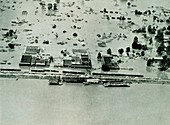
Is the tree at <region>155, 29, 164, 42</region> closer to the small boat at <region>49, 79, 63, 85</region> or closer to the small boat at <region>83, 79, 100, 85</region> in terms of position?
the small boat at <region>83, 79, 100, 85</region>

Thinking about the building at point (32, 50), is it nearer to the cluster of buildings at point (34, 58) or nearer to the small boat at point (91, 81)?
the cluster of buildings at point (34, 58)

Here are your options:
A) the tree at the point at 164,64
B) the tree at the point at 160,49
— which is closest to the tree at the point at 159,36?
the tree at the point at 160,49

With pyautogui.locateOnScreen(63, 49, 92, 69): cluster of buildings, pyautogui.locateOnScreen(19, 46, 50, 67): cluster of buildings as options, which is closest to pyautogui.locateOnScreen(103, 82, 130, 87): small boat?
pyautogui.locateOnScreen(63, 49, 92, 69): cluster of buildings

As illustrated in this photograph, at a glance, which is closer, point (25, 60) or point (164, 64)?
point (25, 60)

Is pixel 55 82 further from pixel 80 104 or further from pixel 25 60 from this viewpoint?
pixel 25 60

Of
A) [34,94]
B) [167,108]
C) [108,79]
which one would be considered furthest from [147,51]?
[34,94]

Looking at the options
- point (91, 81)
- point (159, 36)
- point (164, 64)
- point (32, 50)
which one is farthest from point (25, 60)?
point (159, 36)
